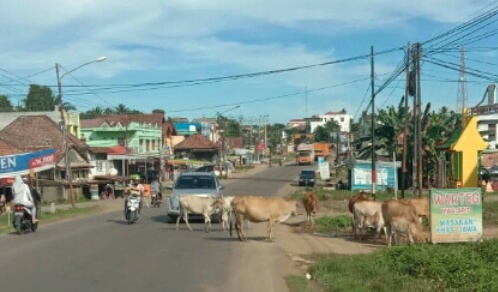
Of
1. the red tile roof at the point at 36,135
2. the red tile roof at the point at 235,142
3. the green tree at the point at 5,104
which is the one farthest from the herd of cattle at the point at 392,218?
the red tile roof at the point at 235,142

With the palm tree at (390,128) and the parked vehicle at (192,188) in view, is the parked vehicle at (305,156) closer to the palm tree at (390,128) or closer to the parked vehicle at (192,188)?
the palm tree at (390,128)

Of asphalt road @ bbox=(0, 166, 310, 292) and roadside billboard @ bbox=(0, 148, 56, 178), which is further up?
roadside billboard @ bbox=(0, 148, 56, 178)

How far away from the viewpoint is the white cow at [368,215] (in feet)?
57.5

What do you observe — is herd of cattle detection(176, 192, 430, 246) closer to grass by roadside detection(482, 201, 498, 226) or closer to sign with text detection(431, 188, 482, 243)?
sign with text detection(431, 188, 482, 243)

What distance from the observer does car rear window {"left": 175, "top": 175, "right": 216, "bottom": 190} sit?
24234 millimetres

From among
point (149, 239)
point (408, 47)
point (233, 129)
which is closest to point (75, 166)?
point (408, 47)

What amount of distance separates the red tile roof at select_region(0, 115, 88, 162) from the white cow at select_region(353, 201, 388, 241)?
4219 centimetres

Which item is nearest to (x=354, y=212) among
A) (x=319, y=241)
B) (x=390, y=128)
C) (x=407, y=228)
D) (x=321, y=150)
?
(x=319, y=241)

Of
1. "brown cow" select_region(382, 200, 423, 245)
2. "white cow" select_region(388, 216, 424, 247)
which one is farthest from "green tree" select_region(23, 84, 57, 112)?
"white cow" select_region(388, 216, 424, 247)

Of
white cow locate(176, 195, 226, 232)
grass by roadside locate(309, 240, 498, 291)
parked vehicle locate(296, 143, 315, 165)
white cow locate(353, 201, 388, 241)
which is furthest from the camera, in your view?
parked vehicle locate(296, 143, 315, 165)

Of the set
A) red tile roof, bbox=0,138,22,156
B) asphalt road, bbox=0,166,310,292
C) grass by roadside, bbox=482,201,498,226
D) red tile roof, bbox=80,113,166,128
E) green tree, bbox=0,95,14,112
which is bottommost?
grass by roadside, bbox=482,201,498,226

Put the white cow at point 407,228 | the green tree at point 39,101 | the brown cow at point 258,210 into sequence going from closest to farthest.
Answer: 1. the white cow at point 407,228
2. the brown cow at point 258,210
3. the green tree at point 39,101

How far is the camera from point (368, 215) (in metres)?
17.9

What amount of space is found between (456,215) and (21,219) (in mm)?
12864
